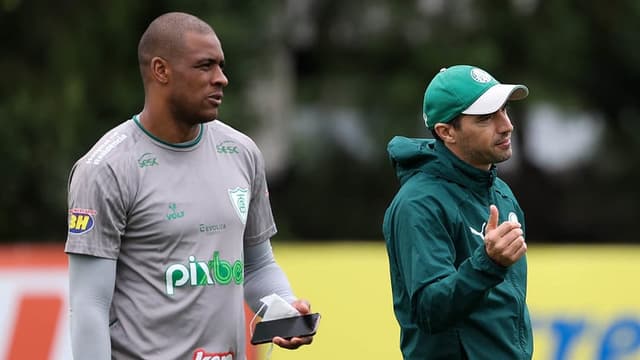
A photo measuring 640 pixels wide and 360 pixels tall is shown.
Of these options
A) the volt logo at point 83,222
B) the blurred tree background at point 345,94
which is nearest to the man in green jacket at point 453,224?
the volt logo at point 83,222

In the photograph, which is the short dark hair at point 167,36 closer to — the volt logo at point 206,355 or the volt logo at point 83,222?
the volt logo at point 83,222

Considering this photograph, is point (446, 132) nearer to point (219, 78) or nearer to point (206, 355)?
point (219, 78)

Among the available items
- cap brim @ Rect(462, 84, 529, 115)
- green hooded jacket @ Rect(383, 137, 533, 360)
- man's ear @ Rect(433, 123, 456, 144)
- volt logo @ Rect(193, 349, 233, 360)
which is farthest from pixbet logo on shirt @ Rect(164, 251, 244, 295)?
cap brim @ Rect(462, 84, 529, 115)

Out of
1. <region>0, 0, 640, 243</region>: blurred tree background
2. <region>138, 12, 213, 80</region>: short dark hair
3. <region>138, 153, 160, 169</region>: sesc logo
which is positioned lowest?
<region>0, 0, 640, 243</region>: blurred tree background

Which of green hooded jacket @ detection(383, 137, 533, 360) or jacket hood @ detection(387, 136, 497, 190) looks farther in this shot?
jacket hood @ detection(387, 136, 497, 190)

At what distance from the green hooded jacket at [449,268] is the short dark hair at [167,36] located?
0.83 m

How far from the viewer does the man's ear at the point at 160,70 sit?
4.27 metres

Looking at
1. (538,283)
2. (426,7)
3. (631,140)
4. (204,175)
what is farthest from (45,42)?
(204,175)

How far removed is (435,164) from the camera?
168 inches

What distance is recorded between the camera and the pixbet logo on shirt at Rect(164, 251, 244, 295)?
421 cm

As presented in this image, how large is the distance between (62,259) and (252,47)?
847 centimetres

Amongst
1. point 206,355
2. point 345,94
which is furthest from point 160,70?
point 345,94

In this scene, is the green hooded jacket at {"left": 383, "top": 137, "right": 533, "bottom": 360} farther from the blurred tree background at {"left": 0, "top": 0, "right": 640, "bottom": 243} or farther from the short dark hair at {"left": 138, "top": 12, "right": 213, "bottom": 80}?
the blurred tree background at {"left": 0, "top": 0, "right": 640, "bottom": 243}

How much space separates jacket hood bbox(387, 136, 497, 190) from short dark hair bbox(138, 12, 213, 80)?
791 millimetres
